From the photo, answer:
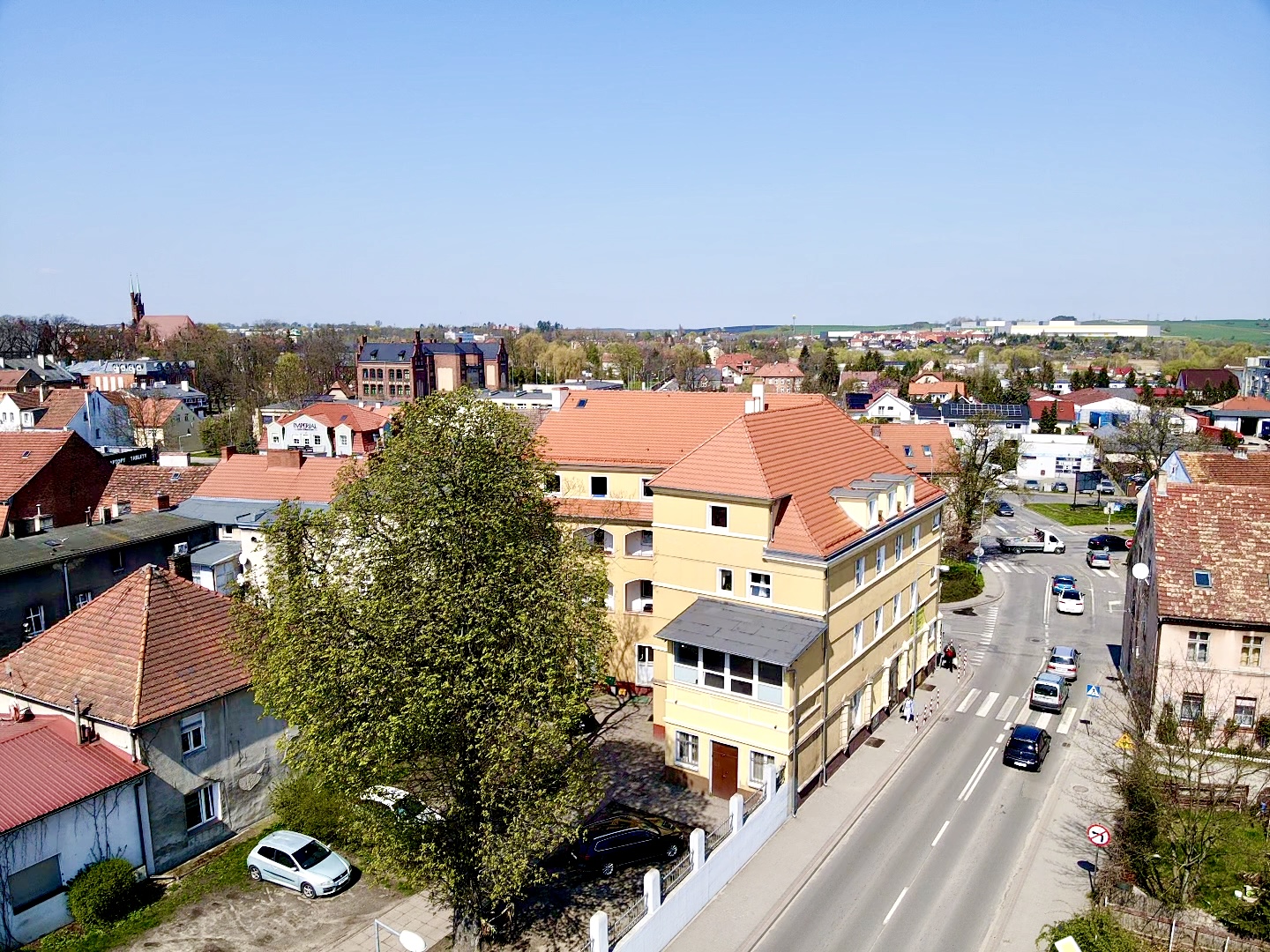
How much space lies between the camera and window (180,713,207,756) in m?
24.5

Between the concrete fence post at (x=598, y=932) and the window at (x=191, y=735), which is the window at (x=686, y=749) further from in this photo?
the window at (x=191, y=735)

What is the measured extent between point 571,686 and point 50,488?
39237 millimetres

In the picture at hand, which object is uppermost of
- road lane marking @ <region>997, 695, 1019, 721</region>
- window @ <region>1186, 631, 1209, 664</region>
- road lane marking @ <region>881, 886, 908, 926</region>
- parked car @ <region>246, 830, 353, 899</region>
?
window @ <region>1186, 631, 1209, 664</region>

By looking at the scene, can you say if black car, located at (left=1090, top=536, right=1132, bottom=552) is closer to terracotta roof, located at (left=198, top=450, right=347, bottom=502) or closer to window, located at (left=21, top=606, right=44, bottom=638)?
terracotta roof, located at (left=198, top=450, right=347, bottom=502)

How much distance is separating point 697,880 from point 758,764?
6.04 m

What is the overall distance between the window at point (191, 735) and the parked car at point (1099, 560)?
5628 cm

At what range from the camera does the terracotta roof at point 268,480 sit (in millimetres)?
47188

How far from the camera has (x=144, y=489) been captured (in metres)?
50.6

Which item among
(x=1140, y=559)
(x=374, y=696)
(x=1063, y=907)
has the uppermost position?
(x=374, y=696)

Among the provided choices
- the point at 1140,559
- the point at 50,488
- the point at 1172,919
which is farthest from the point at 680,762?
the point at 50,488

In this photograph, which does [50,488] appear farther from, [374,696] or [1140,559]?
[1140,559]

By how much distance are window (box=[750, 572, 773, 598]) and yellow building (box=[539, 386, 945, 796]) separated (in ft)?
0.22

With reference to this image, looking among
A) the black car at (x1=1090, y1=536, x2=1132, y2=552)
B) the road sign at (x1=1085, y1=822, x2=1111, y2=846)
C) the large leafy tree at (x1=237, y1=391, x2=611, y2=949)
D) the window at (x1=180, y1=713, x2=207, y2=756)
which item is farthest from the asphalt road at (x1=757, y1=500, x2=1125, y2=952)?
the black car at (x1=1090, y1=536, x2=1132, y2=552)

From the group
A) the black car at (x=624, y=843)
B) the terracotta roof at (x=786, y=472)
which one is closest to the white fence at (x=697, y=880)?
the black car at (x=624, y=843)
